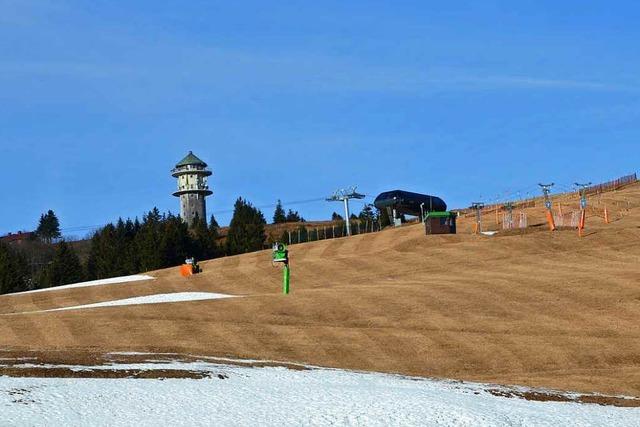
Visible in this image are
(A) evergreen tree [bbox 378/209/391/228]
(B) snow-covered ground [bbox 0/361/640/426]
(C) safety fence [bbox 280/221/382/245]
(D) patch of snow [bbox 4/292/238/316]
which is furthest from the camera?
(A) evergreen tree [bbox 378/209/391/228]

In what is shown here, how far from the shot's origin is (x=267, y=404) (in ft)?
88.6

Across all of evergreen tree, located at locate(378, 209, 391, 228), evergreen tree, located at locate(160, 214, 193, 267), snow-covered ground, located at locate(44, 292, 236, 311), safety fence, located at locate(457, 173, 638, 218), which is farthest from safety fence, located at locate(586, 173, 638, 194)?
snow-covered ground, located at locate(44, 292, 236, 311)

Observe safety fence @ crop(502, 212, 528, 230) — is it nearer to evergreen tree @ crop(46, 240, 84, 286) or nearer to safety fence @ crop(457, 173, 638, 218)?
safety fence @ crop(457, 173, 638, 218)

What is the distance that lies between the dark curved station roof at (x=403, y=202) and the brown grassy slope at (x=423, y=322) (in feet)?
214

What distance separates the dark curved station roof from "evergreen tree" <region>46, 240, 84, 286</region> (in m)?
46.3

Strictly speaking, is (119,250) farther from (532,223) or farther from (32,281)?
(532,223)

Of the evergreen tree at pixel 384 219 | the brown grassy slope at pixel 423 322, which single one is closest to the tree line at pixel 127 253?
the evergreen tree at pixel 384 219

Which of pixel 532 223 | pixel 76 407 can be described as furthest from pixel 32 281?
pixel 76 407

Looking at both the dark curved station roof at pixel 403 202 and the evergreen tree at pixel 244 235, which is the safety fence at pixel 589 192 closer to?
the dark curved station roof at pixel 403 202

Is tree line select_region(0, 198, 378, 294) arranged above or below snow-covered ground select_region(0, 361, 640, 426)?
above

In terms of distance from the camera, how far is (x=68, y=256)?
467 feet

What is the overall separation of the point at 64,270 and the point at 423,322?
10014 cm

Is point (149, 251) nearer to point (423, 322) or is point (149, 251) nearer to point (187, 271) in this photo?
point (187, 271)

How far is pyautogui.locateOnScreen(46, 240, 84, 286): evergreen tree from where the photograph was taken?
13888 cm
